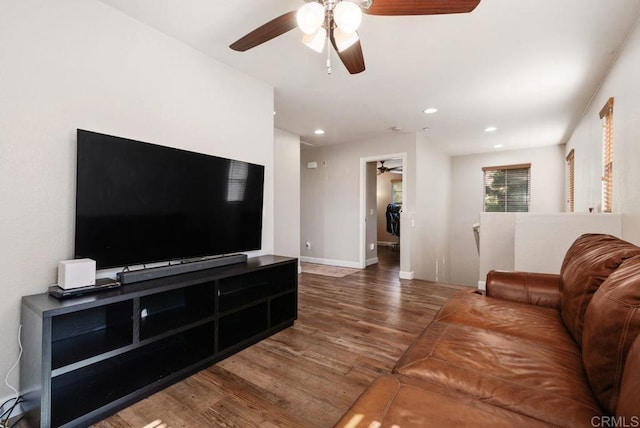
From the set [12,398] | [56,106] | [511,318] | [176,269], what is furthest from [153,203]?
[511,318]

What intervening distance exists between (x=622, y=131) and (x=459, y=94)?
146 cm

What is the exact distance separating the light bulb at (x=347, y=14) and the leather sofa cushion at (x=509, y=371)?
163 centimetres

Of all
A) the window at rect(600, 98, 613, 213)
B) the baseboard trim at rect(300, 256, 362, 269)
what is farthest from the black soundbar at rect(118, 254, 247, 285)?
the window at rect(600, 98, 613, 213)

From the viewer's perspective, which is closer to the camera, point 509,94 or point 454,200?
point 509,94

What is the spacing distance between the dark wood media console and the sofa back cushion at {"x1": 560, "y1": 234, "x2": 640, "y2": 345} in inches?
77.2

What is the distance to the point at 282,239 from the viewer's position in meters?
4.74

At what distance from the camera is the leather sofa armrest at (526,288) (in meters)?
1.86

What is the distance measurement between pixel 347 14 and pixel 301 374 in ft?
7.09

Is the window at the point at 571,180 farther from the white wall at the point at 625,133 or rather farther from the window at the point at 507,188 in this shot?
the white wall at the point at 625,133

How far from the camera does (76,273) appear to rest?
1.57 m

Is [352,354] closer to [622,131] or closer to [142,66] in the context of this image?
[142,66]

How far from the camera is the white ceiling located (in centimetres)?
198

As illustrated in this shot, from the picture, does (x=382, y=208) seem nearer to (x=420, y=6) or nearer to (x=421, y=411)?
(x=420, y=6)

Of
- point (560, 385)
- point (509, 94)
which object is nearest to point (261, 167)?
point (560, 385)
